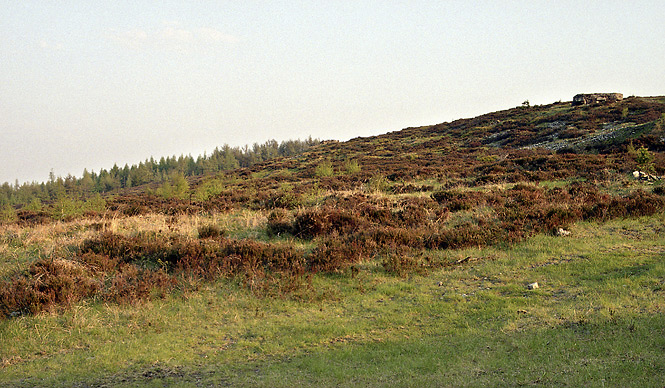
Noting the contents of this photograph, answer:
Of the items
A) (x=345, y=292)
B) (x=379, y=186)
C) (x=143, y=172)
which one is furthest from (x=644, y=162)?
(x=143, y=172)

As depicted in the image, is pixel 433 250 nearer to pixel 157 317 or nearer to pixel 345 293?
pixel 345 293

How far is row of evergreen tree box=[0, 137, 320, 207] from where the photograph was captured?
98.8 meters

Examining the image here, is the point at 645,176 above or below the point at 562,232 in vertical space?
above

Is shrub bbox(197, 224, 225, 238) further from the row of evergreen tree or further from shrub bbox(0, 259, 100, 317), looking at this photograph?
the row of evergreen tree

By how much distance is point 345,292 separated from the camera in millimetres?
8180

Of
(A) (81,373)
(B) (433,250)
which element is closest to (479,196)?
(B) (433,250)

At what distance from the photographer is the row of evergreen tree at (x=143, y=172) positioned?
98812 millimetres

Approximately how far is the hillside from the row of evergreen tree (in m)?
80.4

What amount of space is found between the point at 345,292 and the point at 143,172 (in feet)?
395

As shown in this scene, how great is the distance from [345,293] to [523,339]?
3.41 m

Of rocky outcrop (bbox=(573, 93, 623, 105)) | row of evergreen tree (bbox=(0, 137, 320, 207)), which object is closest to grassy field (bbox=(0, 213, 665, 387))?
rocky outcrop (bbox=(573, 93, 623, 105))

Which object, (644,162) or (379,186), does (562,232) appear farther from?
(379,186)

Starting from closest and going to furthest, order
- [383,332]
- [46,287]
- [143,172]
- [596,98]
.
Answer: [383,332], [46,287], [596,98], [143,172]

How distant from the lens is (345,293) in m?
8.12
